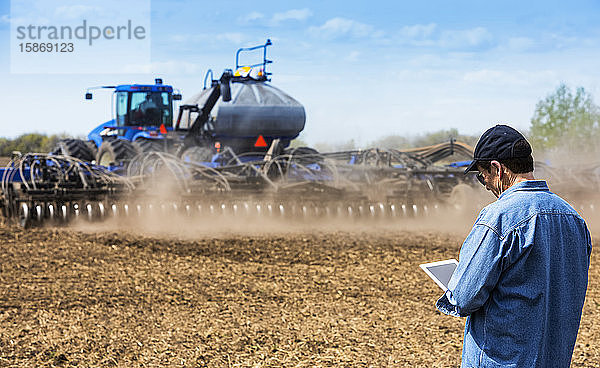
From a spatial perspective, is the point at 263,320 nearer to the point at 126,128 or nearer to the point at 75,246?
the point at 75,246

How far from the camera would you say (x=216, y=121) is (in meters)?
13.9

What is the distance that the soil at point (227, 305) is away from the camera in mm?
4785

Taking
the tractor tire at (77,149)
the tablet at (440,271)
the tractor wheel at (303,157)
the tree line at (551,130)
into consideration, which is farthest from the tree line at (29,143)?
the tablet at (440,271)

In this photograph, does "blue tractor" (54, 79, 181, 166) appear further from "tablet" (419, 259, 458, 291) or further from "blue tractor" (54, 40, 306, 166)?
"tablet" (419, 259, 458, 291)

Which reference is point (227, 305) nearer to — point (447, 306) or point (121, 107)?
point (447, 306)

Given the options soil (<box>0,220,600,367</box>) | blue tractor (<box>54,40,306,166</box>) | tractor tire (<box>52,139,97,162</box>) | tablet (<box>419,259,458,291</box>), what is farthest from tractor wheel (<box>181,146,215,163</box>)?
tablet (<box>419,259,458,291</box>)

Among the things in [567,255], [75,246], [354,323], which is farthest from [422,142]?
[567,255]

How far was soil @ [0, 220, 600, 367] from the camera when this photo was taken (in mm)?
4785

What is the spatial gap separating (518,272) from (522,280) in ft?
0.13

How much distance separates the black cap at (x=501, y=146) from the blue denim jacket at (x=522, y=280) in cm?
11

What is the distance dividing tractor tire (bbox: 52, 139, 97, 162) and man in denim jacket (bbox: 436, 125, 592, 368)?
47.9 ft

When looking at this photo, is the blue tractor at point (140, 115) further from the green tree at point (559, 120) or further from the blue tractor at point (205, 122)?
the green tree at point (559, 120)

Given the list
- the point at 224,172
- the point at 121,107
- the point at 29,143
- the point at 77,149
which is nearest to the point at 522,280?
the point at 224,172

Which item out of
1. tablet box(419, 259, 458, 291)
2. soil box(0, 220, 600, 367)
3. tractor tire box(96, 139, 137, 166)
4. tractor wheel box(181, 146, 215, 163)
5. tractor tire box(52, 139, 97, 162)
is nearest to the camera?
tablet box(419, 259, 458, 291)
